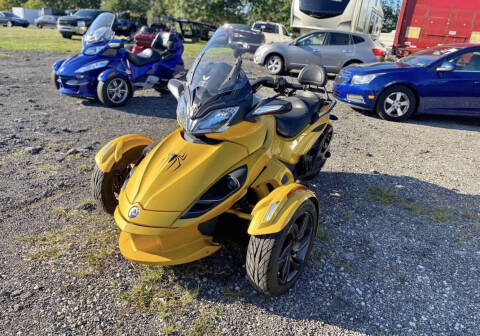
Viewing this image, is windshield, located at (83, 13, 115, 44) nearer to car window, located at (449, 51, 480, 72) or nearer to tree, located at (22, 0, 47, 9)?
car window, located at (449, 51, 480, 72)

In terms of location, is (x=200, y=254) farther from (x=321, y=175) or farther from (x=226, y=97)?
(x=321, y=175)

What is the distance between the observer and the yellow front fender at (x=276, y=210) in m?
2.37

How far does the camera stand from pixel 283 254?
253cm

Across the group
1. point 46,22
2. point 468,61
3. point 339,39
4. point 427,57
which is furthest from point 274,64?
point 46,22

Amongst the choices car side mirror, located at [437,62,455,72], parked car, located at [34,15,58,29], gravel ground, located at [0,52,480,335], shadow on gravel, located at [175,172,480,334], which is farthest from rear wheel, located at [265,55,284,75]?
parked car, located at [34,15,58,29]

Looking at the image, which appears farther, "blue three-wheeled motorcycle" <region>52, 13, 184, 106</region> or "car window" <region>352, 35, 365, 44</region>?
"car window" <region>352, 35, 365, 44</region>

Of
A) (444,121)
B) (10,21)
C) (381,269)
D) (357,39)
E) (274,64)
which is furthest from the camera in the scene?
(10,21)

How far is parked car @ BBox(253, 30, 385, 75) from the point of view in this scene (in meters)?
11.9

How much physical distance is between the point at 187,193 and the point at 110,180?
98 centimetres

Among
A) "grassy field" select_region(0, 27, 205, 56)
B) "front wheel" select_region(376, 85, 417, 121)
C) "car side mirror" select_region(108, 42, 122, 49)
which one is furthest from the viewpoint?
"grassy field" select_region(0, 27, 205, 56)

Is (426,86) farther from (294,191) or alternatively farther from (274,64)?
(274,64)

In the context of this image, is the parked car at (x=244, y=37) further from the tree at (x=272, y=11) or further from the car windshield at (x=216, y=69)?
the tree at (x=272, y=11)

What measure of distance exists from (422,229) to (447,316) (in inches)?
47.4

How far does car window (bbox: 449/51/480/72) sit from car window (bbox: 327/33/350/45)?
17.0 feet
